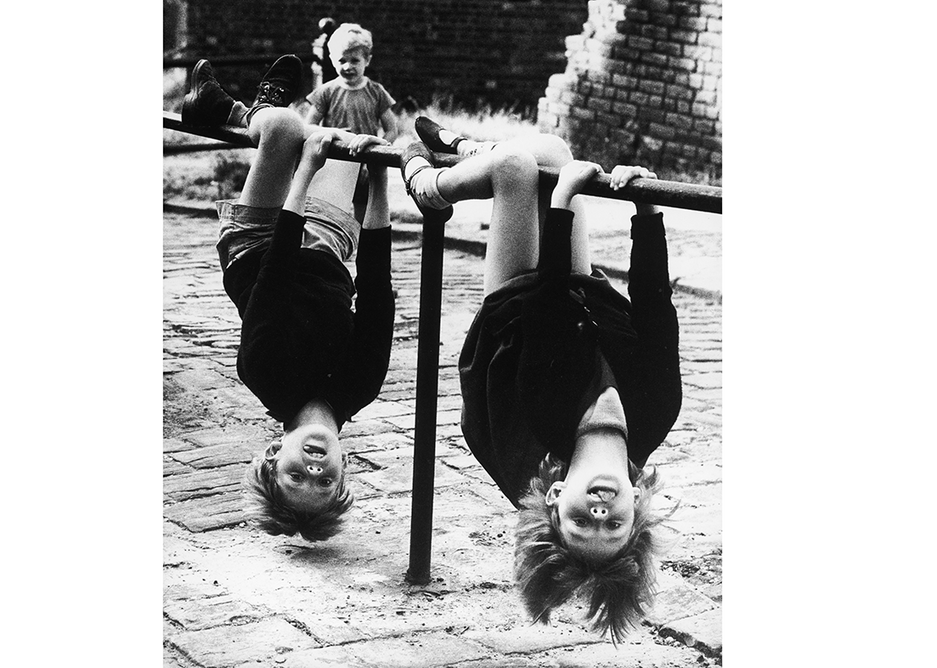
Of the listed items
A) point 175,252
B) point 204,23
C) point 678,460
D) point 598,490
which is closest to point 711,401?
point 678,460

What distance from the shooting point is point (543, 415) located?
3549 mm

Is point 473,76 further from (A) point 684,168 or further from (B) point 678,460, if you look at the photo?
(B) point 678,460

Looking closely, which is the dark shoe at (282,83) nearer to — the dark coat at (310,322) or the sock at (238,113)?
the sock at (238,113)

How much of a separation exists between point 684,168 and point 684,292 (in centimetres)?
39

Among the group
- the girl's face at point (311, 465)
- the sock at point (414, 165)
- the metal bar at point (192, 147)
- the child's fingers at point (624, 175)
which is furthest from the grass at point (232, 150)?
the girl's face at point (311, 465)

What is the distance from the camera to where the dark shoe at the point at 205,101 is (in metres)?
3.72

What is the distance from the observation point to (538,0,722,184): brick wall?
372 centimetres

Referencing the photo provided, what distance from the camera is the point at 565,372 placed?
11.6 ft

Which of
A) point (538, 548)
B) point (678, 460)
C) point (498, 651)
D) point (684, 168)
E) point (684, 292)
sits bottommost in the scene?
point (498, 651)

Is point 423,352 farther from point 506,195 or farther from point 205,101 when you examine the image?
point 205,101

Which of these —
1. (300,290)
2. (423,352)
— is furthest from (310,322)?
(423,352)

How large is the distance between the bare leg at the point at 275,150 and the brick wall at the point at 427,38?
0.13 meters

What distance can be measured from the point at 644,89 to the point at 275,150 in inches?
45.8

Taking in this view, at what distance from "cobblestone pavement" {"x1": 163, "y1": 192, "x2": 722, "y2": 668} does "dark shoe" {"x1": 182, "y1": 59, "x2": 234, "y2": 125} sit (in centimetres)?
30
